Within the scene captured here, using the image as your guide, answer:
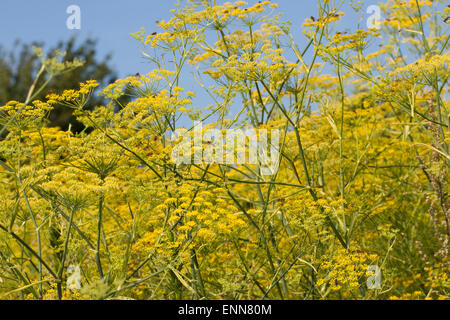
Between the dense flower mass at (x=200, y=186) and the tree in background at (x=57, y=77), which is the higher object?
the tree in background at (x=57, y=77)

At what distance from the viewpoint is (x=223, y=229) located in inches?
160

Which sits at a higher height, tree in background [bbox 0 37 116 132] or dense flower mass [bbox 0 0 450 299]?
tree in background [bbox 0 37 116 132]

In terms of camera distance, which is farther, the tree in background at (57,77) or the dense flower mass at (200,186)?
the tree in background at (57,77)

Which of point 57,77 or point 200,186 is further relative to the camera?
point 57,77

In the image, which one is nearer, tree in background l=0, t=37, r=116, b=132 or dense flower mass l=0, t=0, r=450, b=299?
dense flower mass l=0, t=0, r=450, b=299

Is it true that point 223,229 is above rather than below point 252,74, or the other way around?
below

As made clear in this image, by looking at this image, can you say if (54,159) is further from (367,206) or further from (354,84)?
(354,84)

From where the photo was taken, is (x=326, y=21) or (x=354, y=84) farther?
(x=354, y=84)

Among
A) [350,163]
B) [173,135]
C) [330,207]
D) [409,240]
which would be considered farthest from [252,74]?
[409,240]
